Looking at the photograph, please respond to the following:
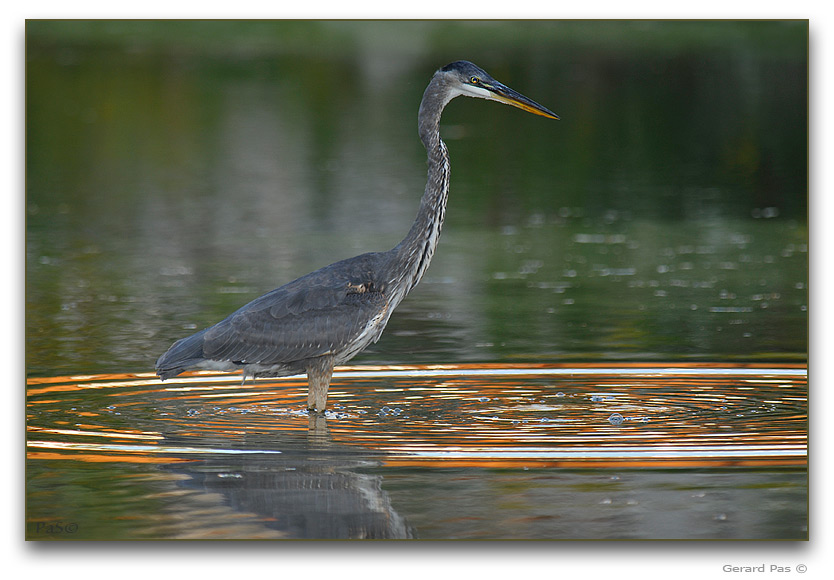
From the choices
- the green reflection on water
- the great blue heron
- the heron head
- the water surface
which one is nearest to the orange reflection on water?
the water surface

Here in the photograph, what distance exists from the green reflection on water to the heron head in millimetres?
334

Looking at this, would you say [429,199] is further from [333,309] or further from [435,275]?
[435,275]

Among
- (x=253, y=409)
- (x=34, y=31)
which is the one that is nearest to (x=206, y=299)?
(x=253, y=409)

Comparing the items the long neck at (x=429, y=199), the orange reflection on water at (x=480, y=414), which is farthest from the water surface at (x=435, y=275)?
the long neck at (x=429, y=199)

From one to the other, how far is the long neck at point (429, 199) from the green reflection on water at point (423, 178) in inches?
18.2

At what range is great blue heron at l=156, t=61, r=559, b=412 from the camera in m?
8.41

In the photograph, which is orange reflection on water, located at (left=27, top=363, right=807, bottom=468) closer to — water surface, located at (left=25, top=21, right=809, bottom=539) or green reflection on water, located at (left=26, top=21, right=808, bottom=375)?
water surface, located at (left=25, top=21, right=809, bottom=539)

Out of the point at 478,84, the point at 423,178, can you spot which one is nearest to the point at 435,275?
the point at 423,178

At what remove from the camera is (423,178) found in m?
17.0

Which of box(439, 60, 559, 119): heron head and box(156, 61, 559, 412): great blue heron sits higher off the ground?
box(439, 60, 559, 119): heron head

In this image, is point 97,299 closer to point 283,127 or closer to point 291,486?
point 291,486

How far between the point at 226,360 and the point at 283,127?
967 centimetres

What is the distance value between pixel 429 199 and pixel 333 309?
2.97 ft

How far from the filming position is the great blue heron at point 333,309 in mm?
8414
